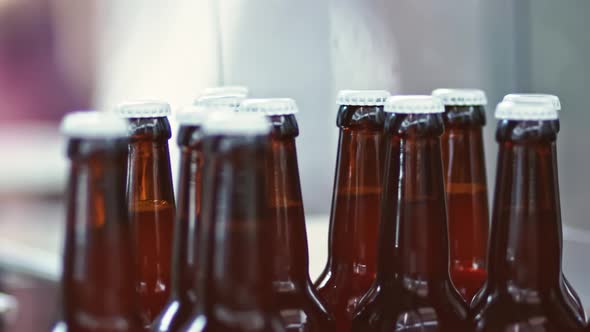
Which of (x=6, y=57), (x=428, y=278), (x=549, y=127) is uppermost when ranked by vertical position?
(x=6, y=57)

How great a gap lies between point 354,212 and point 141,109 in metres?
0.21

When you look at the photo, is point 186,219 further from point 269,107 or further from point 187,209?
point 269,107

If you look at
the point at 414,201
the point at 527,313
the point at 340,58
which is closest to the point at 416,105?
the point at 414,201

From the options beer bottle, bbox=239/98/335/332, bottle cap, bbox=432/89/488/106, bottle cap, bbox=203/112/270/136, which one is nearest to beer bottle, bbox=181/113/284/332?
bottle cap, bbox=203/112/270/136

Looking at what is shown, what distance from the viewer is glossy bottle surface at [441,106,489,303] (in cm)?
74

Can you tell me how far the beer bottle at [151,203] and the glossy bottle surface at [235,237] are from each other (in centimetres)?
14

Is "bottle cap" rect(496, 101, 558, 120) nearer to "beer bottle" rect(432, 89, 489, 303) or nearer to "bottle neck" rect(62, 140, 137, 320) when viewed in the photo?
"beer bottle" rect(432, 89, 489, 303)

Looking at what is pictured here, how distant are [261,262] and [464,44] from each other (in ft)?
2.39

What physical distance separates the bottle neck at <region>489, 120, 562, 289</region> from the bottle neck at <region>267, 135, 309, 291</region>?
158mm

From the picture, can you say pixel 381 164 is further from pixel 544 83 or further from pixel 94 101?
pixel 94 101

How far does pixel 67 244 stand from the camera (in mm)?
495

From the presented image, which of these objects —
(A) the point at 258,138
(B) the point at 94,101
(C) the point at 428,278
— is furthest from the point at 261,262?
(B) the point at 94,101

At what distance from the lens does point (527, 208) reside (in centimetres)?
59

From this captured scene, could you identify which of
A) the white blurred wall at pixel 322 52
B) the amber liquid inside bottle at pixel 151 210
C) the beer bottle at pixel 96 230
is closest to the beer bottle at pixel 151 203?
the amber liquid inside bottle at pixel 151 210
